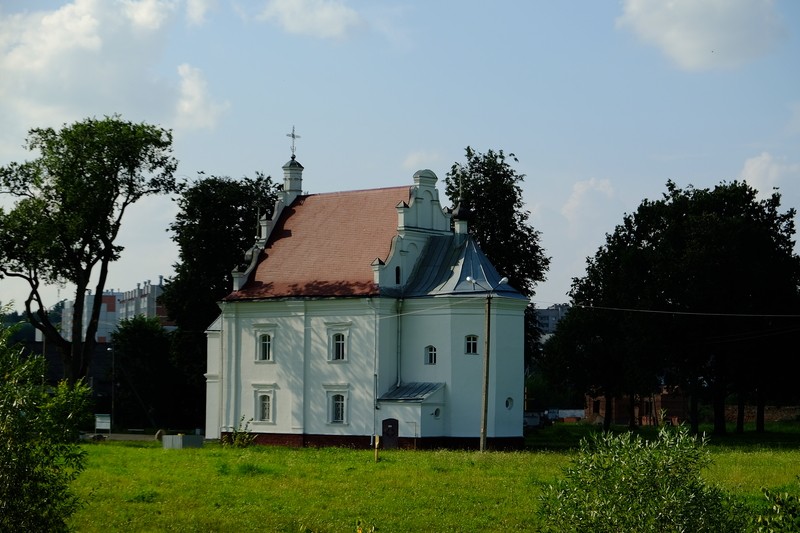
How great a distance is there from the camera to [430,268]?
183 ft

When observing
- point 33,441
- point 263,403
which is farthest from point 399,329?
point 33,441

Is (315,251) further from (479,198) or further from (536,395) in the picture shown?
(536,395)

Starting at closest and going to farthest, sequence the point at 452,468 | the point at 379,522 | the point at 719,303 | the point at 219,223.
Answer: the point at 379,522
the point at 452,468
the point at 719,303
the point at 219,223

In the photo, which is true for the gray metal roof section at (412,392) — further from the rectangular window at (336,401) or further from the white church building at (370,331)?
the rectangular window at (336,401)

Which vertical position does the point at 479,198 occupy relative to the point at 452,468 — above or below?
above

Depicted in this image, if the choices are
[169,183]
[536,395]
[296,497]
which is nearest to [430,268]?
[169,183]

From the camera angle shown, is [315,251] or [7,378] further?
[315,251]

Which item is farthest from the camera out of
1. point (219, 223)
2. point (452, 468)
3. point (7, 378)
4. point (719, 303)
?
point (219, 223)

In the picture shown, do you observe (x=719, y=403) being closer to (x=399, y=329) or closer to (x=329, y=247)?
(x=399, y=329)

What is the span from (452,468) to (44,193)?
1100 inches

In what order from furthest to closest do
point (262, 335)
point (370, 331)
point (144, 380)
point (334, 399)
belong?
point (144, 380)
point (262, 335)
point (334, 399)
point (370, 331)

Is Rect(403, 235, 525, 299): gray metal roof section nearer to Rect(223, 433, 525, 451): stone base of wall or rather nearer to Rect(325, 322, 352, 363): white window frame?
Rect(325, 322, 352, 363): white window frame

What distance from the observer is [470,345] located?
52844mm

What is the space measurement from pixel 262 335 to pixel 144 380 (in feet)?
87.5
